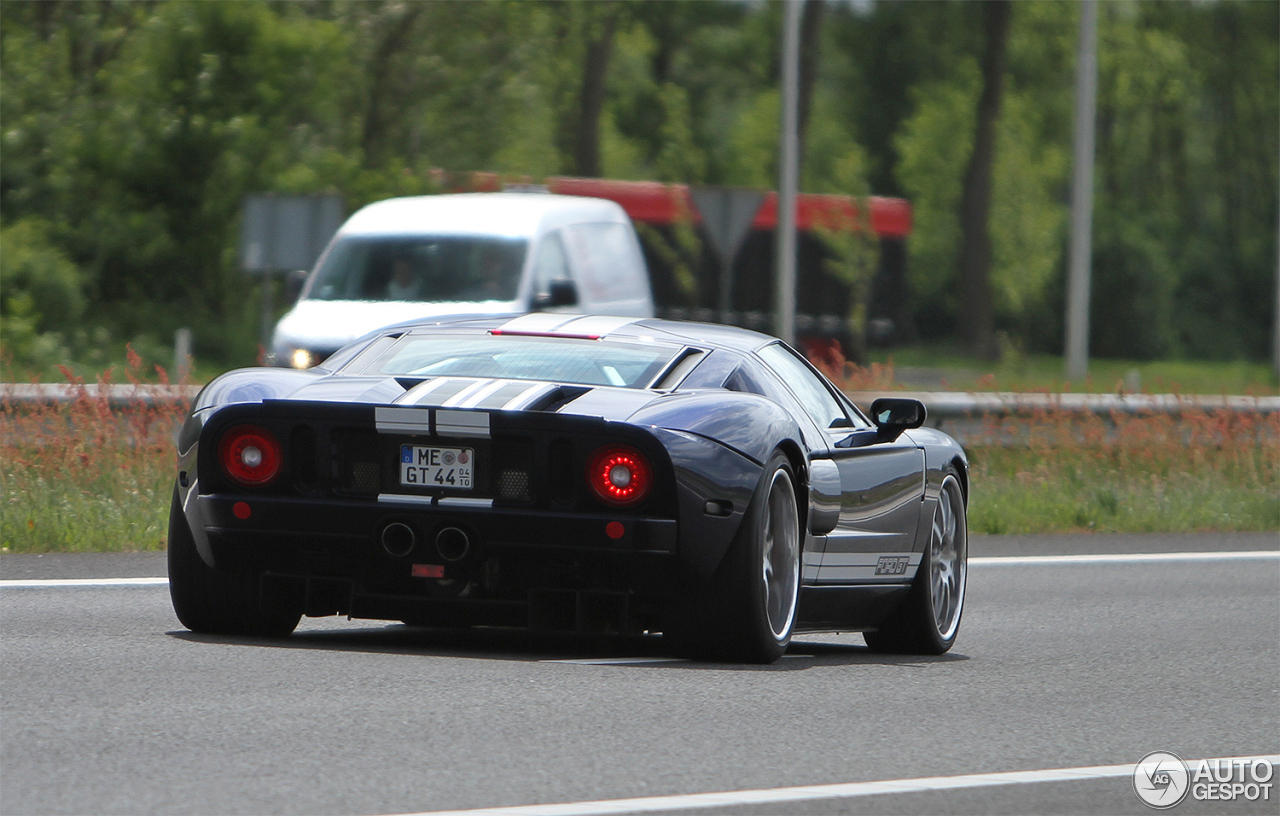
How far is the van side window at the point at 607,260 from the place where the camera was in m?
18.0

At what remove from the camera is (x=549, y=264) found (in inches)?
691

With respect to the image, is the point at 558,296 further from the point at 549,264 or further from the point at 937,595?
the point at 937,595

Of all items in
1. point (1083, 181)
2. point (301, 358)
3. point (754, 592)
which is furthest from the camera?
point (1083, 181)

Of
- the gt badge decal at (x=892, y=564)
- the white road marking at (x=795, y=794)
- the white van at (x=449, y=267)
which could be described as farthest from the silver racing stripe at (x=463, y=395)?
the white van at (x=449, y=267)

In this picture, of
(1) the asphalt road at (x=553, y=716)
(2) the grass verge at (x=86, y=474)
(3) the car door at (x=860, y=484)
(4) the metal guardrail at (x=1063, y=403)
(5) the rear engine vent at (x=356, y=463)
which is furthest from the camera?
(4) the metal guardrail at (x=1063, y=403)

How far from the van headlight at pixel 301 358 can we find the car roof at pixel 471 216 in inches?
66.8

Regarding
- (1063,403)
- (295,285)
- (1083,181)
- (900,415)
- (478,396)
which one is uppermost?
(478,396)

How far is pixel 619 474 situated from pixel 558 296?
31.3ft

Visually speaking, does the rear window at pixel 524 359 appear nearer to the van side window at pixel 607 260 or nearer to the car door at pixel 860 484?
the car door at pixel 860 484

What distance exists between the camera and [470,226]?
17.7m

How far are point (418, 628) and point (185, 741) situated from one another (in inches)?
117

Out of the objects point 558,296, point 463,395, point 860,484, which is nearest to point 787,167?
point 558,296

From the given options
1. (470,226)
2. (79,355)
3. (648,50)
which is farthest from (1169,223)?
(470,226)

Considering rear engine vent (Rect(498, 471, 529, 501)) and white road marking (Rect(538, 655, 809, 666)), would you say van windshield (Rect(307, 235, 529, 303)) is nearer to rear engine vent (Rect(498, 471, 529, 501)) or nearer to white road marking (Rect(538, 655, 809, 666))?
white road marking (Rect(538, 655, 809, 666))
